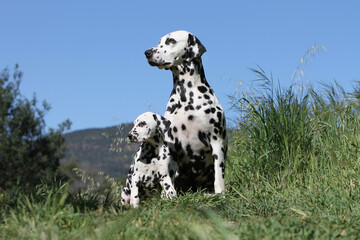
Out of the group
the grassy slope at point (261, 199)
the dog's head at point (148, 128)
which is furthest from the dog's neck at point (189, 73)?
the grassy slope at point (261, 199)

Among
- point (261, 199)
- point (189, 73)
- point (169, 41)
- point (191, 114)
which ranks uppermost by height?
point (169, 41)

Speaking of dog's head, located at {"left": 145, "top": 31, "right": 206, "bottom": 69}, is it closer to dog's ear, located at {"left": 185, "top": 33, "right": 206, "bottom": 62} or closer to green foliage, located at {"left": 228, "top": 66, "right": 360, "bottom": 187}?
dog's ear, located at {"left": 185, "top": 33, "right": 206, "bottom": 62}

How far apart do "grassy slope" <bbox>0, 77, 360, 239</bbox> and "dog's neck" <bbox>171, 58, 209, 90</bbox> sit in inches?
58.4

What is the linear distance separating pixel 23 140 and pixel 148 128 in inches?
1177

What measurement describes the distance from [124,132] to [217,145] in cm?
499

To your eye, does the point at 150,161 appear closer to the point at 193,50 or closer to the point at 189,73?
the point at 189,73

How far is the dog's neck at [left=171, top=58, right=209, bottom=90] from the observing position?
6059 millimetres

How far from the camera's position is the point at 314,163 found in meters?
7.09

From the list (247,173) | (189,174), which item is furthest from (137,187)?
(247,173)

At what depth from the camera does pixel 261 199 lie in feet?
18.3

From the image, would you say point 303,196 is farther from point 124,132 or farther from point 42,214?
point 124,132

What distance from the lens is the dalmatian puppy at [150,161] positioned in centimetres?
586

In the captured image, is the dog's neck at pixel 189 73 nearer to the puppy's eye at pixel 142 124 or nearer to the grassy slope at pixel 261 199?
the puppy's eye at pixel 142 124

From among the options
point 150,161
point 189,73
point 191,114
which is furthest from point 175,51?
point 150,161
